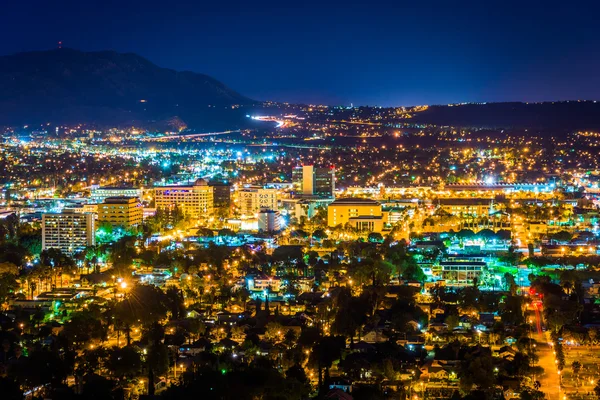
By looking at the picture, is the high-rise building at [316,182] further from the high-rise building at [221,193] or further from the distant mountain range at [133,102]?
the distant mountain range at [133,102]

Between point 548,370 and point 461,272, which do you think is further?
point 461,272

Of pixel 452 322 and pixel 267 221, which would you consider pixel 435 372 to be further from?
pixel 267 221

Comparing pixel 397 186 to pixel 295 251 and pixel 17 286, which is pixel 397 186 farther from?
pixel 17 286

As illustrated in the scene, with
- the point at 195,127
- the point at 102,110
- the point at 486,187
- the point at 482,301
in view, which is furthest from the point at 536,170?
the point at 102,110

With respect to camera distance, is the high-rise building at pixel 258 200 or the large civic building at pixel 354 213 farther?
the high-rise building at pixel 258 200

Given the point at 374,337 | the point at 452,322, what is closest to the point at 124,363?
the point at 374,337

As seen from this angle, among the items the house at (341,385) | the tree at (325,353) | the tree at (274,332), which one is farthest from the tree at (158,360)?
the house at (341,385)
